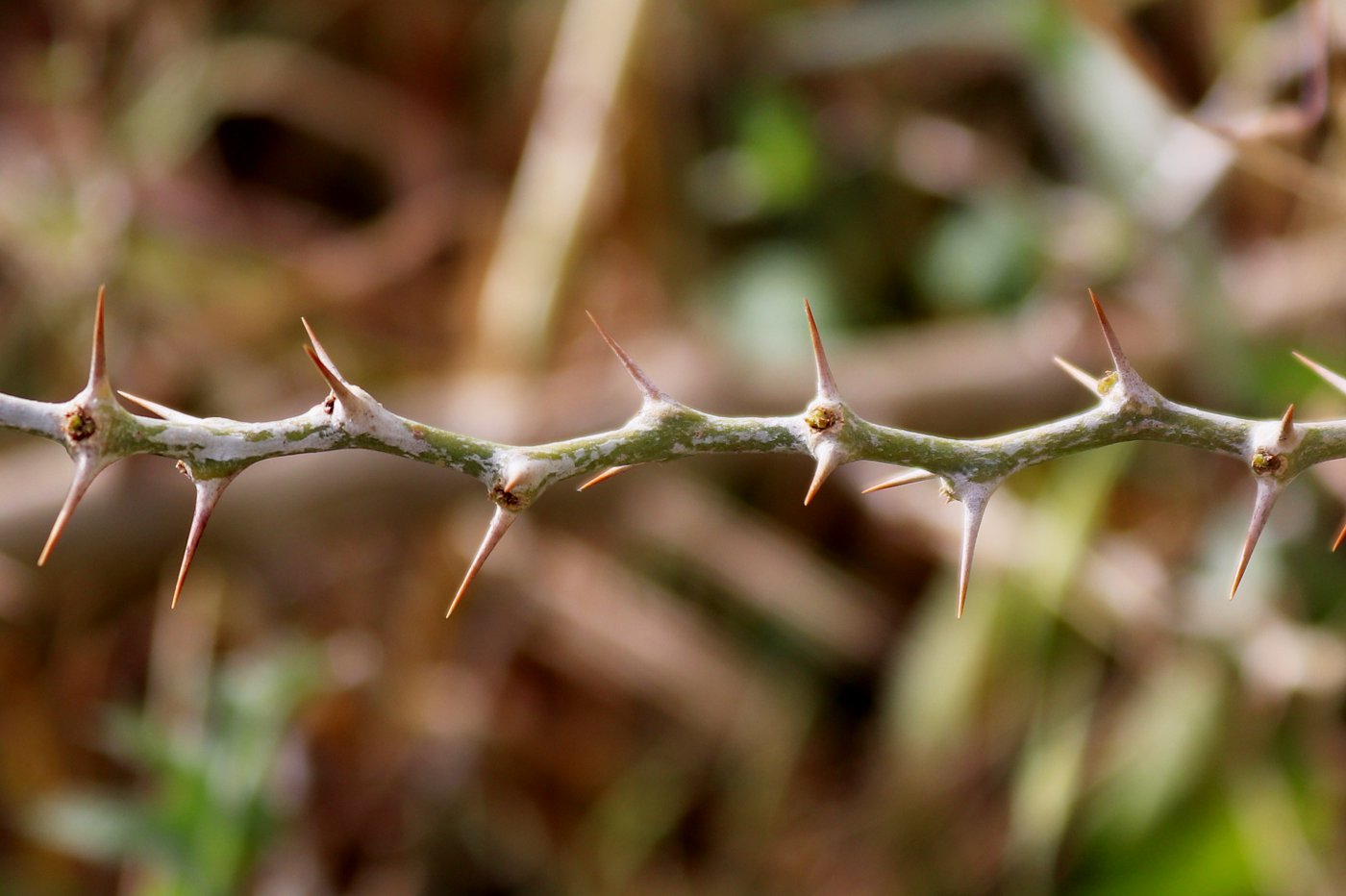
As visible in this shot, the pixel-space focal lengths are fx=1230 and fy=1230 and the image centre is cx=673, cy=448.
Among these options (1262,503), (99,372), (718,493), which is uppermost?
(718,493)

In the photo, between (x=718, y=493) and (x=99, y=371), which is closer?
(x=99, y=371)

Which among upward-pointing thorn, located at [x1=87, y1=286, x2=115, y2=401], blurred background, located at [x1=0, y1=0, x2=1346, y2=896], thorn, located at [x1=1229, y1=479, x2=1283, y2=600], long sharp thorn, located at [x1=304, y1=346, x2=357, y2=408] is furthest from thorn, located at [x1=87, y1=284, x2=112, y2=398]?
blurred background, located at [x1=0, y1=0, x2=1346, y2=896]

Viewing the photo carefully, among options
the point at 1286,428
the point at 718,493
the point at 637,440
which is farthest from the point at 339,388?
the point at 718,493

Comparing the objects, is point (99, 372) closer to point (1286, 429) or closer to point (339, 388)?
point (339, 388)

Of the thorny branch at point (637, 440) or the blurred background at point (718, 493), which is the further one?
the blurred background at point (718, 493)

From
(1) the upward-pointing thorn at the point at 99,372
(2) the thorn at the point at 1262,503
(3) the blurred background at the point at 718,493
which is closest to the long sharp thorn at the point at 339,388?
(1) the upward-pointing thorn at the point at 99,372

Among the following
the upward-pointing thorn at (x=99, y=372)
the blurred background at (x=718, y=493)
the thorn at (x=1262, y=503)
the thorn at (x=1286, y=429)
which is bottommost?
the upward-pointing thorn at (x=99, y=372)

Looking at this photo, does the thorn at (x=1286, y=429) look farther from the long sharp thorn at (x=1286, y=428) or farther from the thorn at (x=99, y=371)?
the thorn at (x=99, y=371)
